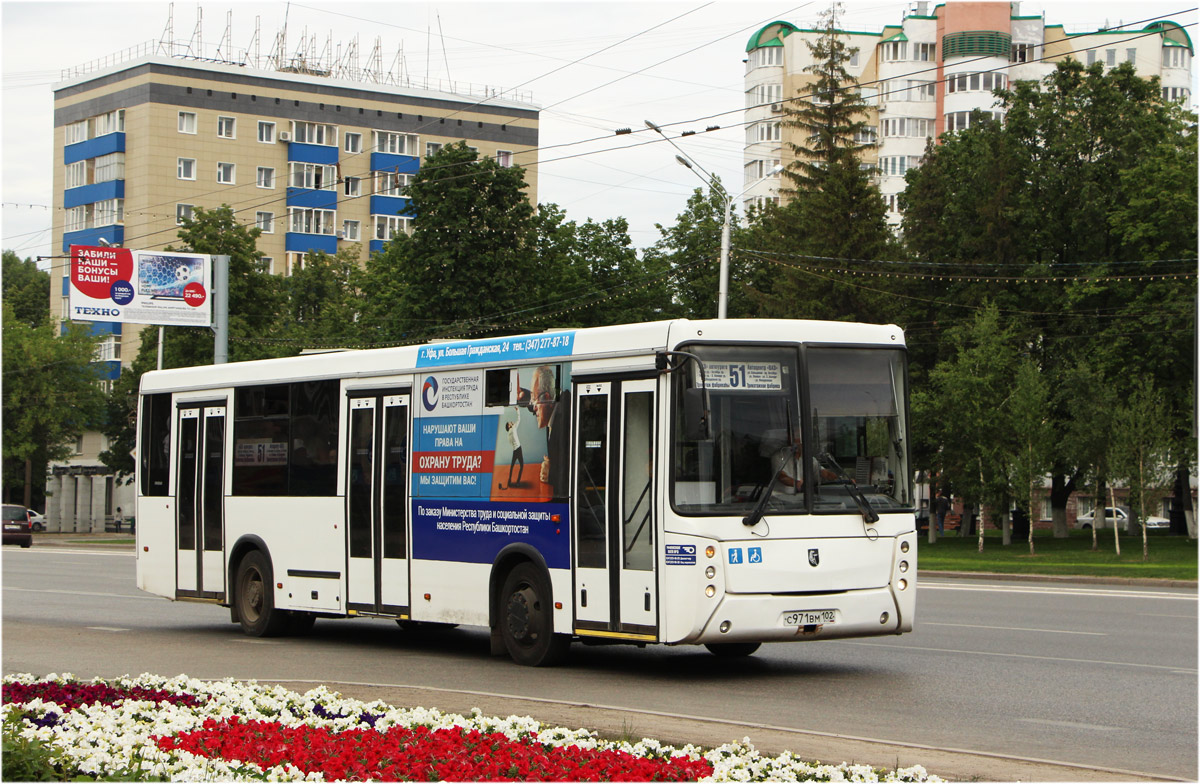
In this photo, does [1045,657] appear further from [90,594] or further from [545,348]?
[90,594]

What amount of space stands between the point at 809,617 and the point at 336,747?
209 inches

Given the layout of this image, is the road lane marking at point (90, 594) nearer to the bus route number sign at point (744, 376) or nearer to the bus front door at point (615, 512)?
the bus front door at point (615, 512)

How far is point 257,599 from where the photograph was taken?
16844 millimetres

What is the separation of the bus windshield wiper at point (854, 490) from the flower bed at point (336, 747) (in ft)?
14.7

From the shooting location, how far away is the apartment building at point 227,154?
85.5m

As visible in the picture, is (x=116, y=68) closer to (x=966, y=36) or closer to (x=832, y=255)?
(x=832, y=255)

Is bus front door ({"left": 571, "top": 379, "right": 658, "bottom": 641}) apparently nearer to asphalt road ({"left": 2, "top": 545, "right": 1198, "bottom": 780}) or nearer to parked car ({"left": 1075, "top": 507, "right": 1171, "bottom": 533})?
asphalt road ({"left": 2, "top": 545, "right": 1198, "bottom": 780})

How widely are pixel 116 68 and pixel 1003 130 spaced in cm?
5499

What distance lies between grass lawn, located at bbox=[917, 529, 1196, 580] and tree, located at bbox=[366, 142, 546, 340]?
1789cm

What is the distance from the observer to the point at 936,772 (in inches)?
309

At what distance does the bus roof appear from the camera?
485 inches

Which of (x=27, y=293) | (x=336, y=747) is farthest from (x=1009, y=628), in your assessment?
(x=27, y=293)

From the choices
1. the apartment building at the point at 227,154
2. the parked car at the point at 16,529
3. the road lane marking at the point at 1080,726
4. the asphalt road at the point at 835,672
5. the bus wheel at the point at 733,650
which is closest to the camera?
the asphalt road at the point at 835,672

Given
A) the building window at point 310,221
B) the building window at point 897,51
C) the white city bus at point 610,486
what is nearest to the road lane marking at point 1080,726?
the white city bus at point 610,486
